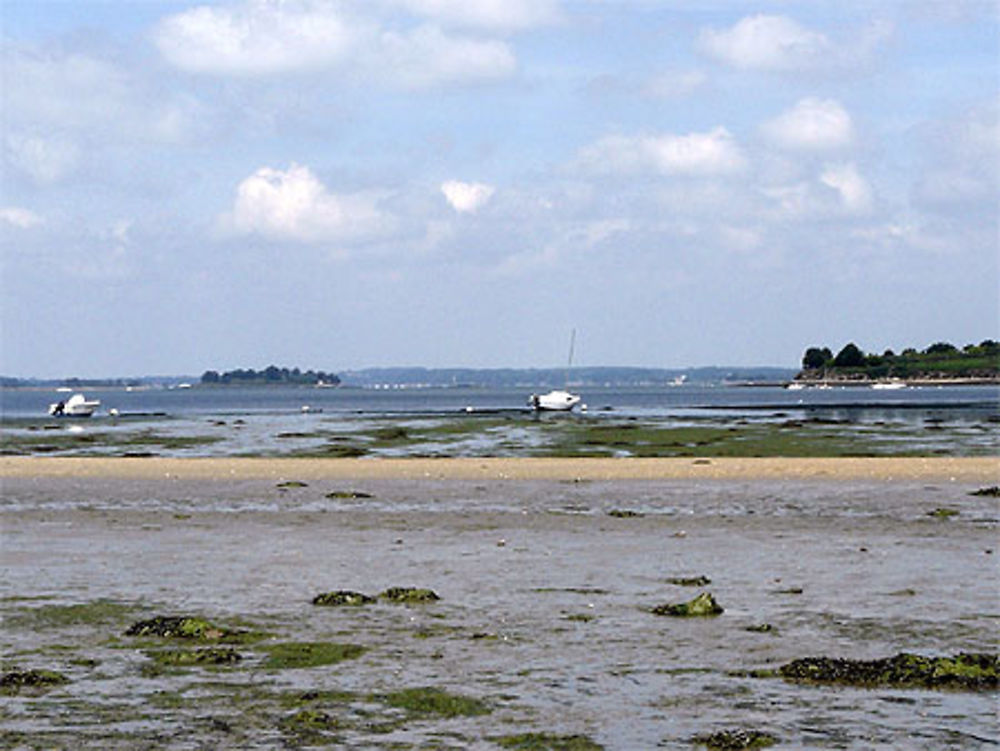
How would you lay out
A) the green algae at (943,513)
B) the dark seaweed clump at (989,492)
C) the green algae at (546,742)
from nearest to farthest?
the green algae at (546,742) → the green algae at (943,513) → the dark seaweed clump at (989,492)

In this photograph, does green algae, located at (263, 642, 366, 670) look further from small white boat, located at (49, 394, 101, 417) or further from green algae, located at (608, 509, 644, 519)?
small white boat, located at (49, 394, 101, 417)

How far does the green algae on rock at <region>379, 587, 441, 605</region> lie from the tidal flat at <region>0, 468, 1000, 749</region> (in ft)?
0.93

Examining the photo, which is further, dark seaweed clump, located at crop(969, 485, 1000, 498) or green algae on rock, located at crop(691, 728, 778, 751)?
dark seaweed clump, located at crop(969, 485, 1000, 498)

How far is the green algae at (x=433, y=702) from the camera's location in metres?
15.1

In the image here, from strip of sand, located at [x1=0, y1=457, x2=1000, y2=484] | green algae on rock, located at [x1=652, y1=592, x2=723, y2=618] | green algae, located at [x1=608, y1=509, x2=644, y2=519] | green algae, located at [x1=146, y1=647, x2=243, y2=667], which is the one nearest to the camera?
green algae, located at [x1=146, y1=647, x2=243, y2=667]

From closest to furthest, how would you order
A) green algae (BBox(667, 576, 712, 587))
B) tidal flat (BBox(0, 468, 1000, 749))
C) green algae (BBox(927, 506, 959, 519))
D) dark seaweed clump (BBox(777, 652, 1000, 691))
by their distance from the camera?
tidal flat (BBox(0, 468, 1000, 749)) < dark seaweed clump (BBox(777, 652, 1000, 691)) < green algae (BBox(667, 576, 712, 587)) < green algae (BBox(927, 506, 959, 519))

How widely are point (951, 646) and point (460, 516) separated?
20933mm

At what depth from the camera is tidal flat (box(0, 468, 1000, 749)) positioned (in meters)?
14.5

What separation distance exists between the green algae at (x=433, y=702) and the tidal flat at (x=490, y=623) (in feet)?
0.17

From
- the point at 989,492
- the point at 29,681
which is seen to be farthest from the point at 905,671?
the point at 989,492

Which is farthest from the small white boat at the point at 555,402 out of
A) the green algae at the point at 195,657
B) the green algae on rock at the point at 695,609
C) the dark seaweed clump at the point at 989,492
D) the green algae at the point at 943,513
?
the green algae at the point at 195,657

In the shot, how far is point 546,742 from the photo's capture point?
1380 cm

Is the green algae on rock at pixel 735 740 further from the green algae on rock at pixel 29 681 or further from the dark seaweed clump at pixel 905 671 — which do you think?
the green algae on rock at pixel 29 681

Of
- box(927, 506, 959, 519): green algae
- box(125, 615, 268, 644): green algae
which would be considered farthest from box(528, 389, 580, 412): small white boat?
box(125, 615, 268, 644): green algae
